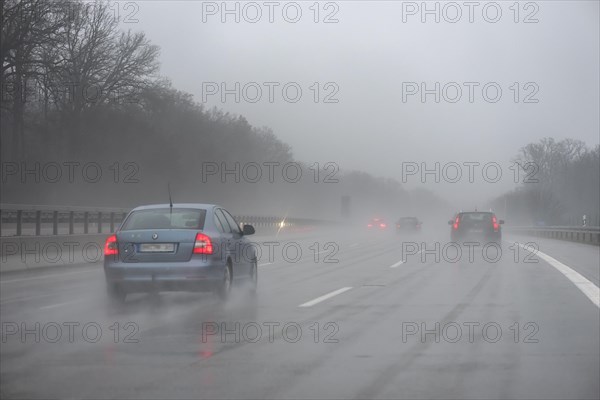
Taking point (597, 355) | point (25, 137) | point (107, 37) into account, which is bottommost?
point (597, 355)

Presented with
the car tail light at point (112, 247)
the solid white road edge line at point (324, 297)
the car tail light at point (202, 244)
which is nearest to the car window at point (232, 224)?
the car tail light at point (202, 244)

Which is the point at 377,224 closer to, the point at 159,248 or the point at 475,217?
the point at 475,217

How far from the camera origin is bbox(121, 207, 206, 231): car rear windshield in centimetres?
1313

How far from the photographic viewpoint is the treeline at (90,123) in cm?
3959

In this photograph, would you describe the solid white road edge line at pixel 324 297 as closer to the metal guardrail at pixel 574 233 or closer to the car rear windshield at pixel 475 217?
the car rear windshield at pixel 475 217

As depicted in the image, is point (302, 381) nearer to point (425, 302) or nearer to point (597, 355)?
point (597, 355)

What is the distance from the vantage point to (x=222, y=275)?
1298cm

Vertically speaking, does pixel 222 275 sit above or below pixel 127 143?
below

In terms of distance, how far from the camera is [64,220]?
4203cm

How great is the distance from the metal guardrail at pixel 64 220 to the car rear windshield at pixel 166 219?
32.5ft

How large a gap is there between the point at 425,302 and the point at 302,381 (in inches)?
271

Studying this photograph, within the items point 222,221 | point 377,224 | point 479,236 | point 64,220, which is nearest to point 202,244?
point 222,221

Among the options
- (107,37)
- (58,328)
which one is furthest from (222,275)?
(107,37)

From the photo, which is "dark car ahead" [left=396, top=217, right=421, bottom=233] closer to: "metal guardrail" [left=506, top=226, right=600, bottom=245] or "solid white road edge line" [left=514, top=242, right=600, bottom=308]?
"metal guardrail" [left=506, top=226, right=600, bottom=245]
